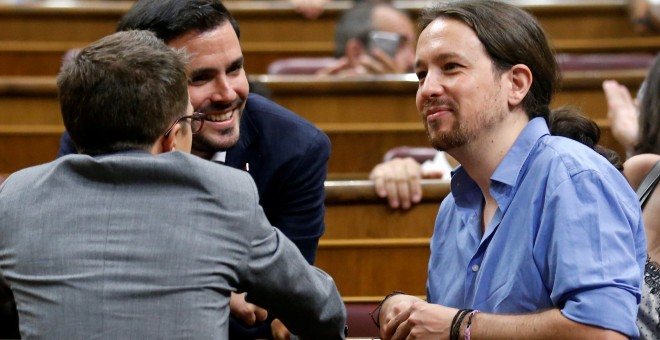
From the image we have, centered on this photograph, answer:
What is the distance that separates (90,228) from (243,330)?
47 centimetres

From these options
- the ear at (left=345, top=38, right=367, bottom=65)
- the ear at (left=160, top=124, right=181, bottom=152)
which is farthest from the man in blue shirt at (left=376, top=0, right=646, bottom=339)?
the ear at (left=345, top=38, right=367, bottom=65)

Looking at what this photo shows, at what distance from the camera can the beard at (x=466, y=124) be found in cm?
121

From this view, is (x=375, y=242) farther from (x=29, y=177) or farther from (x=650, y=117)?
(x=29, y=177)

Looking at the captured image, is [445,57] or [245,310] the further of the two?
[245,310]

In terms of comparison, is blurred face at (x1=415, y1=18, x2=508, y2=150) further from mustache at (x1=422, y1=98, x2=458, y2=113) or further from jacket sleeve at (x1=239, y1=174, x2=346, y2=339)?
jacket sleeve at (x1=239, y1=174, x2=346, y2=339)

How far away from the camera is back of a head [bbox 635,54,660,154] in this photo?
171cm

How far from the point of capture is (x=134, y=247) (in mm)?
971

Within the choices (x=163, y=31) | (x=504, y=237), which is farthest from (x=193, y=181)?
(x=163, y=31)

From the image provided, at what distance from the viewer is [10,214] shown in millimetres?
1016

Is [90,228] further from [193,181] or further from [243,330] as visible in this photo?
[243,330]

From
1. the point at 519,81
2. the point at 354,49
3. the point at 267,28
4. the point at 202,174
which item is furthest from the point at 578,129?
the point at 267,28

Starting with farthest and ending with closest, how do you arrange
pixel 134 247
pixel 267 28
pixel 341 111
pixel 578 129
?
pixel 267 28
pixel 341 111
pixel 578 129
pixel 134 247

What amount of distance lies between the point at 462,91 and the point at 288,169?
1.21ft

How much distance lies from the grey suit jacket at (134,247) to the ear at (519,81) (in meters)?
0.38
